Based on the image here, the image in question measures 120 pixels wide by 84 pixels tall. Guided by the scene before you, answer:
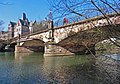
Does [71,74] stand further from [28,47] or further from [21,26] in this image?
[21,26]

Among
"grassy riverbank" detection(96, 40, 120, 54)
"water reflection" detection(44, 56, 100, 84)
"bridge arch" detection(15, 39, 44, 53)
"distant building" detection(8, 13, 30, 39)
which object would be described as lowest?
"water reflection" detection(44, 56, 100, 84)

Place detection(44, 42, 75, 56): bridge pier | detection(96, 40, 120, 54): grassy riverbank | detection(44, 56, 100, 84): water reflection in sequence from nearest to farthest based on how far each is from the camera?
1. detection(96, 40, 120, 54): grassy riverbank
2. detection(44, 56, 100, 84): water reflection
3. detection(44, 42, 75, 56): bridge pier

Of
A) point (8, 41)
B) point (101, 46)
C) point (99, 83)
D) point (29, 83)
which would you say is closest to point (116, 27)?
point (101, 46)

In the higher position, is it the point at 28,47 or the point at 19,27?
the point at 19,27

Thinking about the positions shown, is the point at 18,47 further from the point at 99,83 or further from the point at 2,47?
the point at 99,83

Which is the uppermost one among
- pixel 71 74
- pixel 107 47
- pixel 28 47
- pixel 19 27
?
pixel 19 27

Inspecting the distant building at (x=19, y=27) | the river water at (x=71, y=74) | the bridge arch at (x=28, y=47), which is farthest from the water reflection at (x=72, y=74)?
the distant building at (x=19, y=27)

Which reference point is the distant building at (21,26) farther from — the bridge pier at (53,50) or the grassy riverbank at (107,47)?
the grassy riverbank at (107,47)

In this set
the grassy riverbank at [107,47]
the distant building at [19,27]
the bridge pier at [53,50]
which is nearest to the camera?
the grassy riverbank at [107,47]

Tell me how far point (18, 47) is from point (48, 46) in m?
18.4

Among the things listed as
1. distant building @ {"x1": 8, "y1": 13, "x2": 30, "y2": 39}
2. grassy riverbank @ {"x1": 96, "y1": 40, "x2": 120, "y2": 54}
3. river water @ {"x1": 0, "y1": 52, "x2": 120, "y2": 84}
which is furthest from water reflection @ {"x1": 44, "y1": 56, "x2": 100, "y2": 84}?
distant building @ {"x1": 8, "y1": 13, "x2": 30, "y2": 39}

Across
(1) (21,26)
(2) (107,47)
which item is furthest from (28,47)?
(1) (21,26)

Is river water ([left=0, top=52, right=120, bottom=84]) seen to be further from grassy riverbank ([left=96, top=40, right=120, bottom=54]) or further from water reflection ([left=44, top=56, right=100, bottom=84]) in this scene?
grassy riverbank ([left=96, top=40, right=120, bottom=54])

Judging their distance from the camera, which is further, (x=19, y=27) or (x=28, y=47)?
(x=19, y=27)
